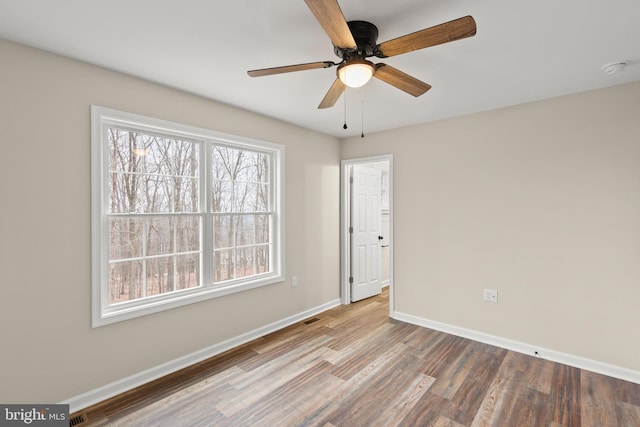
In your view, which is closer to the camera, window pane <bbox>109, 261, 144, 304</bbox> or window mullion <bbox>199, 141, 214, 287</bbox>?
window pane <bbox>109, 261, 144, 304</bbox>

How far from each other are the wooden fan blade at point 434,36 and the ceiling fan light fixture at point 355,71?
0.32 feet

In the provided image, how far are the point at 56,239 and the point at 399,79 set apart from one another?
250cm

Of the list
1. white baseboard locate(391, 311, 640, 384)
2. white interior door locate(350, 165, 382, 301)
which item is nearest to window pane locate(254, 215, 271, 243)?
white interior door locate(350, 165, 382, 301)

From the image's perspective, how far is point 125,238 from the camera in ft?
8.02

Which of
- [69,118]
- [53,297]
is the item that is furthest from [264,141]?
[53,297]

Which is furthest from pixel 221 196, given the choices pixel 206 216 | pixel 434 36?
pixel 434 36

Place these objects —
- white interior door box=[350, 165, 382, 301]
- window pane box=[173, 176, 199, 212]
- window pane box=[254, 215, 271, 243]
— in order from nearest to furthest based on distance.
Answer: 1. window pane box=[173, 176, 199, 212]
2. window pane box=[254, 215, 271, 243]
3. white interior door box=[350, 165, 382, 301]

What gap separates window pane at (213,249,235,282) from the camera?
304 centimetres

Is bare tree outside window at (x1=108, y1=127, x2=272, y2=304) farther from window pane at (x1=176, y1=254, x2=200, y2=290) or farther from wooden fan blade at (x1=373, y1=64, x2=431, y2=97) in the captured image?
wooden fan blade at (x1=373, y1=64, x2=431, y2=97)

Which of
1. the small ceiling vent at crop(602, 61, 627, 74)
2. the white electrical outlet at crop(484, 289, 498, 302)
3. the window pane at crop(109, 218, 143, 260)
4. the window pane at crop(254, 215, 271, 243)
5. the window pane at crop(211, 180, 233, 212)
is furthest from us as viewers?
the window pane at crop(254, 215, 271, 243)

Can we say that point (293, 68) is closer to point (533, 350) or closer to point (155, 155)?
point (155, 155)

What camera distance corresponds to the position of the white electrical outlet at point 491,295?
10.4ft

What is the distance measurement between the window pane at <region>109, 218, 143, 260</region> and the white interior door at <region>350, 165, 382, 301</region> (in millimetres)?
2786

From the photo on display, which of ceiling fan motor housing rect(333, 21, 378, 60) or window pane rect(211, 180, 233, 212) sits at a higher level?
ceiling fan motor housing rect(333, 21, 378, 60)
